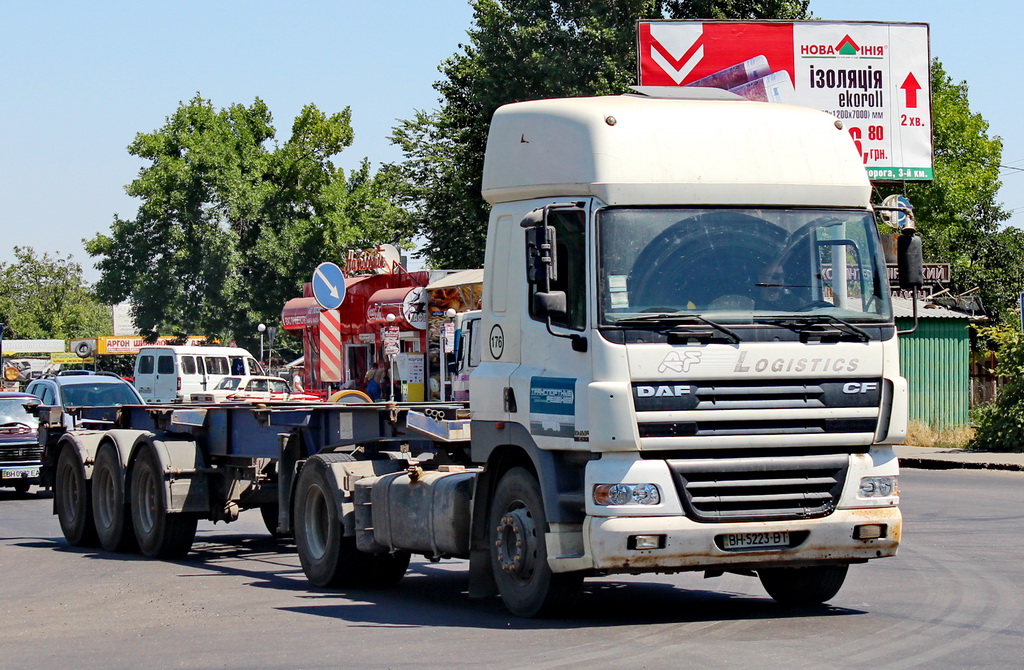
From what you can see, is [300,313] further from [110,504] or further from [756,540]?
[756,540]

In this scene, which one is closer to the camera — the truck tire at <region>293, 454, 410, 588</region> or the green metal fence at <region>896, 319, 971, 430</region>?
the truck tire at <region>293, 454, 410, 588</region>

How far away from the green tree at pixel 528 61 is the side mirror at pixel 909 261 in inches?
1202

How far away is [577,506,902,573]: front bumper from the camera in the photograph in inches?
328

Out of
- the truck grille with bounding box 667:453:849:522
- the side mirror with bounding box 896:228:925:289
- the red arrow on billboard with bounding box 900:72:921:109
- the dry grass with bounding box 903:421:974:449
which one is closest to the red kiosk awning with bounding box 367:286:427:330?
the dry grass with bounding box 903:421:974:449

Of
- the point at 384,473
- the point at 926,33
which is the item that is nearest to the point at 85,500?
the point at 384,473

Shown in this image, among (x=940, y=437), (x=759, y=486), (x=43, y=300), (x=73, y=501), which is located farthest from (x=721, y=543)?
(x=43, y=300)

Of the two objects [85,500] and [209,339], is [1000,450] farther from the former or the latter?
[209,339]

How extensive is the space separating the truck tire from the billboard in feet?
60.3

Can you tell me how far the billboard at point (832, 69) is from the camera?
2838 centimetres

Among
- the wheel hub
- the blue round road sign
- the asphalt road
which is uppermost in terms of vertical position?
the blue round road sign

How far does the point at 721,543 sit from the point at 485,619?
187 cm

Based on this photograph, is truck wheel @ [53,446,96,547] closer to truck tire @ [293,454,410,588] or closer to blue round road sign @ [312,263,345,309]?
blue round road sign @ [312,263,345,309]

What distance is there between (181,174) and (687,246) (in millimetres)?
58384

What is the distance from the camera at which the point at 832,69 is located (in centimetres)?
2877
